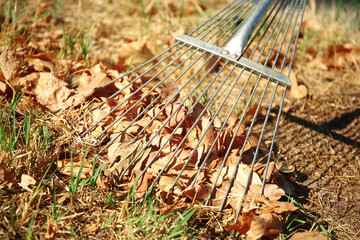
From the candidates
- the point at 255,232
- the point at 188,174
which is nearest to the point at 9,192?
the point at 188,174

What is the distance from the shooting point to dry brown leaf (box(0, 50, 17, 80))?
1.67 metres

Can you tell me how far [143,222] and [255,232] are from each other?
16.9 inches

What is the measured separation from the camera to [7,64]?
1693 millimetres

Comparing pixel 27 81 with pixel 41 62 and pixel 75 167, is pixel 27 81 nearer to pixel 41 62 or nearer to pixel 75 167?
pixel 41 62

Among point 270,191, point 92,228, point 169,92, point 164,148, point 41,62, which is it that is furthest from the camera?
point 41,62

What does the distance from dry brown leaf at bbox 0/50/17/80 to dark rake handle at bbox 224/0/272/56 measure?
3.66 ft

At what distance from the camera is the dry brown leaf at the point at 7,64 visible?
1.67 meters

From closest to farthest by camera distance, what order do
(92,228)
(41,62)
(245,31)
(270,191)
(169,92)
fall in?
(92,228)
(270,191)
(169,92)
(245,31)
(41,62)

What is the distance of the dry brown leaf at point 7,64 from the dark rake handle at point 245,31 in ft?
3.66

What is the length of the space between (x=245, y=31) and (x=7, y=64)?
4.13 feet

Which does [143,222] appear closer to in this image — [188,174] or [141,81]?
[188,174]

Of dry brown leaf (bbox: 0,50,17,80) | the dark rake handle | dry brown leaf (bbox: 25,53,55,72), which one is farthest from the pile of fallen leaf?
the dark rake handle

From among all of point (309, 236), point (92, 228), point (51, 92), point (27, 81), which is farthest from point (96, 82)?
point (309, 236)

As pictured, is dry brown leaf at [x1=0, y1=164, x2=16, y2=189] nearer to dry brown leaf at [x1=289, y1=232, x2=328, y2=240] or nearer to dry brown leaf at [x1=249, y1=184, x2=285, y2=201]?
dry brown leaf at [x1=249, y1=184, x2=285, y2=201]
